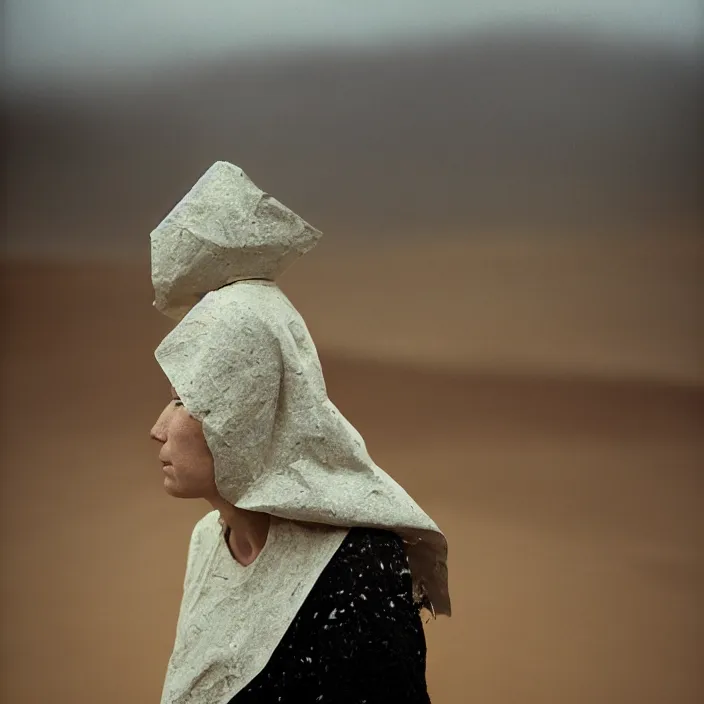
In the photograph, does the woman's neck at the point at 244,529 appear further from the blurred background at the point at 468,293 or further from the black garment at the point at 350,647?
the blurred background at the point at 468,293

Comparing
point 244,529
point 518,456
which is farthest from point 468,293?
point 244,529

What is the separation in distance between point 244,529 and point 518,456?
1.44 meters

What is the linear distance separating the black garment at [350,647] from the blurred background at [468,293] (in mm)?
Result: 1398

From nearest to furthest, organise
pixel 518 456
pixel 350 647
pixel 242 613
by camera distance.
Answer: pixel 350 647 < pixel 242 613 < pixel 518 456

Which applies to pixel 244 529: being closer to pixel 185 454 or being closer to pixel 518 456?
pixel 185 454

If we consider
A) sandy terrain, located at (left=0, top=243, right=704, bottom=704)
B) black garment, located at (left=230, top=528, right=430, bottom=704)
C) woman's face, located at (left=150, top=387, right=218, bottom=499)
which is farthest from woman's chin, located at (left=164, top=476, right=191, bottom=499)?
sandy terrain, located at (left=0, top=243, right=704, bottom=704)

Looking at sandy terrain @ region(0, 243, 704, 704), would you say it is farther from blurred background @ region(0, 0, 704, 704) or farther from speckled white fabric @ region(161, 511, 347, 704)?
speckled white fabric @ region(161, 511, 347, 704)

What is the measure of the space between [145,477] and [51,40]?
149 cm

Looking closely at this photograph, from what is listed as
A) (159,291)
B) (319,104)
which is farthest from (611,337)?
(159,291)

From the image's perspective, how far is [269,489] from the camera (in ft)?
6.20

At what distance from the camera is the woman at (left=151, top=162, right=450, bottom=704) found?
184 cm

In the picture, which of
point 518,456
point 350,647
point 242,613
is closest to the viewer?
point 350,647

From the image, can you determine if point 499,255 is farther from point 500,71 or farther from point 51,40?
point 51,40

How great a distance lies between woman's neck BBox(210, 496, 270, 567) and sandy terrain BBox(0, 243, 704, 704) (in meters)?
1.29
